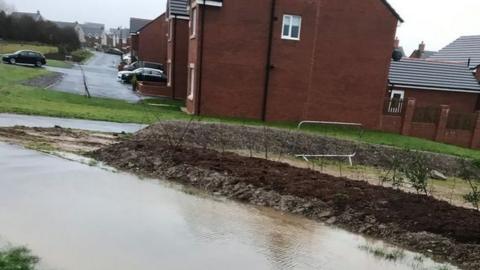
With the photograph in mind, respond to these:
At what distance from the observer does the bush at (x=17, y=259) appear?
4880mm

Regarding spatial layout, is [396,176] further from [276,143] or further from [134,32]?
[134,32]

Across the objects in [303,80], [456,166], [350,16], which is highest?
[350,16]

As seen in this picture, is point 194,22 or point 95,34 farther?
point 95,34

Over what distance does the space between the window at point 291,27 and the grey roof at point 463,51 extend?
17.5 meters

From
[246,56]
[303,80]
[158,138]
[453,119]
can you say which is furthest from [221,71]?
[453,119]

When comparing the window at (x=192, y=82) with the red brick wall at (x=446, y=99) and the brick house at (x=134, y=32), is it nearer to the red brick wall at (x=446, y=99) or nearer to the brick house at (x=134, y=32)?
the red brick wall at (x=446, y=99)

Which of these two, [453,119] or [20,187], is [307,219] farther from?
[453,119]

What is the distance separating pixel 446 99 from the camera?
2900cm

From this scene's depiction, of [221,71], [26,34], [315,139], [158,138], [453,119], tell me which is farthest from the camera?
[26,34]

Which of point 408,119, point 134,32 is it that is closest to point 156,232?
point 408,119

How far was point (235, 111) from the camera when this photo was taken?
2250cm

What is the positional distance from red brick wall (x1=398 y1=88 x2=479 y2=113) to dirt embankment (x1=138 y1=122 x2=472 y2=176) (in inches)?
456

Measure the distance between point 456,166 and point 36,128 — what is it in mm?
15868

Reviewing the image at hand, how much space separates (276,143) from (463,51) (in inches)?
1142
